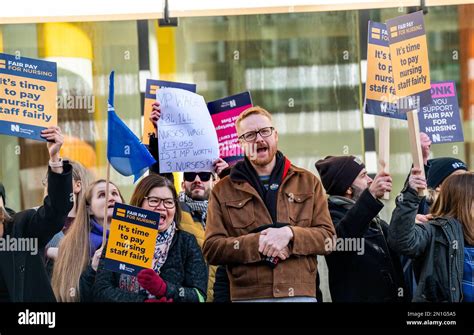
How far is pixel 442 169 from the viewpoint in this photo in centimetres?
984

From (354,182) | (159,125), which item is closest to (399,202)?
(354,182)

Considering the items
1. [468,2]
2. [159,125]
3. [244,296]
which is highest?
[468,2]

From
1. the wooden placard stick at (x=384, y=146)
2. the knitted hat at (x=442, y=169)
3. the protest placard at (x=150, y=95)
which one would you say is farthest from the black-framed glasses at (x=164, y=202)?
the knitted hat at (x=442, y=169)

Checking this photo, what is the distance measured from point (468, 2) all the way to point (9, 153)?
3412 mm

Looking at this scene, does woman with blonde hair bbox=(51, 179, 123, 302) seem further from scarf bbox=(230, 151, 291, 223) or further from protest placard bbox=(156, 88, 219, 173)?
scarf bbox=(230, 151, 291, 223)

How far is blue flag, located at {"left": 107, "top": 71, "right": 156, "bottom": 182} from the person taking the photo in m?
9.61

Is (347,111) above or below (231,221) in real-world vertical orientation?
above

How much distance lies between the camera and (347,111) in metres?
9.91

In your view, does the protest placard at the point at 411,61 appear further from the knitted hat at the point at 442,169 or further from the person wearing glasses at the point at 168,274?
the person wearing glasses at the point at 168,274

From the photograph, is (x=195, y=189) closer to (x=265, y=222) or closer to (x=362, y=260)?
(x=265, y=222)

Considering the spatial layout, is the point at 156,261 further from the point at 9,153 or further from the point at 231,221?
the point at 9,153

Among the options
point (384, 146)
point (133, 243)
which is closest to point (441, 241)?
point (384, 146)

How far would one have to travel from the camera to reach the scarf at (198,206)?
965 cm

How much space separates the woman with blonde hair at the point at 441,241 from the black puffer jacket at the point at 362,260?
13 cm
